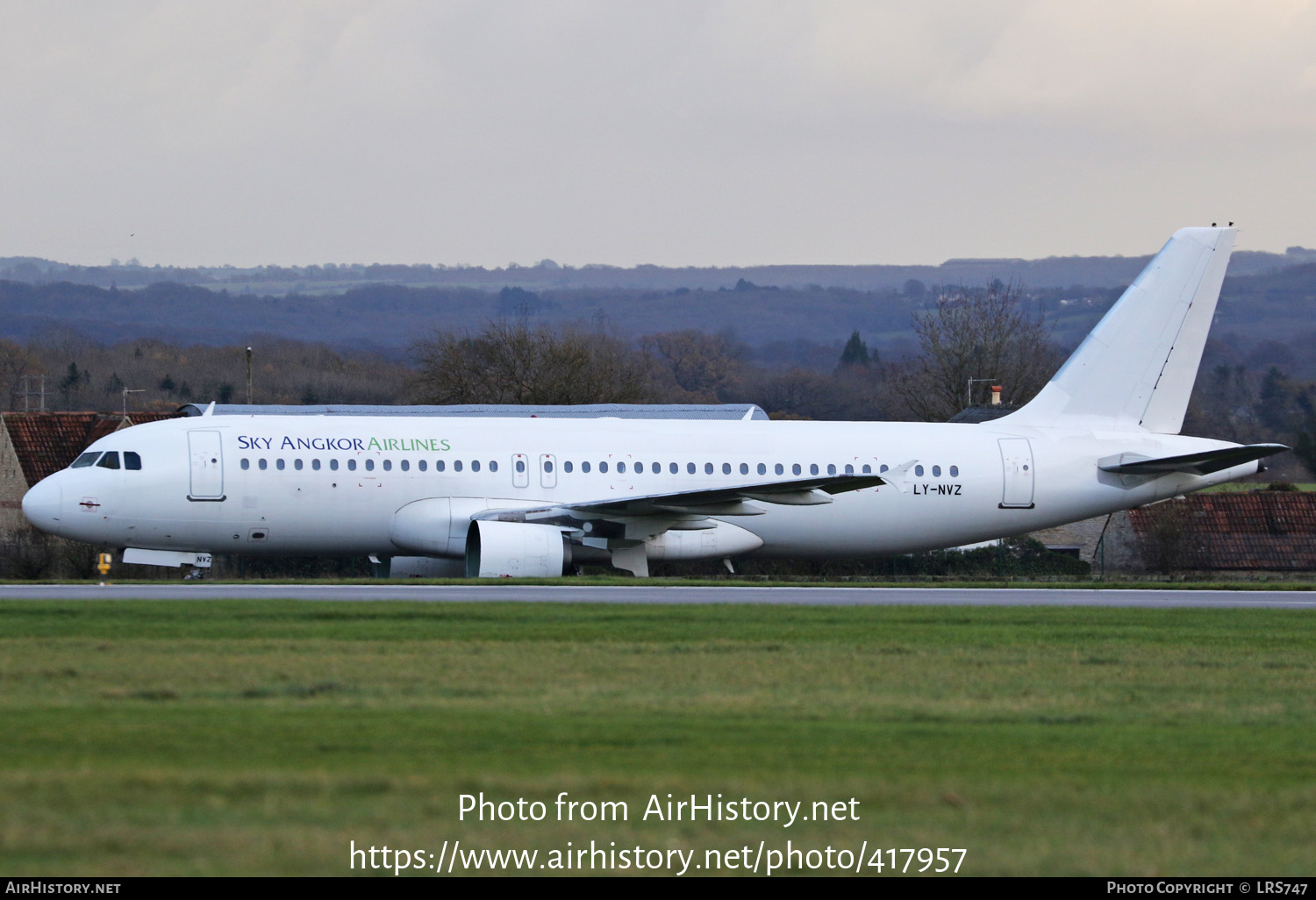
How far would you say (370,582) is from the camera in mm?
27688

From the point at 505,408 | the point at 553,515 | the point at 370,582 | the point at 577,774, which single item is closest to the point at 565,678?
the point at 577,774

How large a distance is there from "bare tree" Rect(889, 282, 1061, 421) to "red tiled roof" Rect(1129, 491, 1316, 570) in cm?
2302

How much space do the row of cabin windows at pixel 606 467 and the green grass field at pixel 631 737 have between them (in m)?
10.7

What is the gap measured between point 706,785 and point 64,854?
3.80m

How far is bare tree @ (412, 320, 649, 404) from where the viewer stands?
7512cm

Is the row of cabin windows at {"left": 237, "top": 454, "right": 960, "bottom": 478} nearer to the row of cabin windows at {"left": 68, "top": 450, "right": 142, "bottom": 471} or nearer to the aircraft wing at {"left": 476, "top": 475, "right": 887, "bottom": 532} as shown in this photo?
the row of cabin windows at {"left": 68, "top": 450, "right": 142, "bottom": 471}

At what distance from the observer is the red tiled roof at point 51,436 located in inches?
2347

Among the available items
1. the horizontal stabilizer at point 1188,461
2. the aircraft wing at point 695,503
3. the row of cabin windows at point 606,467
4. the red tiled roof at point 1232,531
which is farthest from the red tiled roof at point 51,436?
the horizontal stabilizer at point 1188,461

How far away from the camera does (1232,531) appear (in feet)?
180

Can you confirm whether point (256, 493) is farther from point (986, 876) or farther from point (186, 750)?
point (986, 876)

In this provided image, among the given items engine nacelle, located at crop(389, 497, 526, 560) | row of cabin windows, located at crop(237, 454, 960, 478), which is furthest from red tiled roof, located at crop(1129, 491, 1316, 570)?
engine nacelle, located at crop(389, 497, 526, 560)

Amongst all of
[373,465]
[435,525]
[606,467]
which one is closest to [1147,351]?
[606,467]

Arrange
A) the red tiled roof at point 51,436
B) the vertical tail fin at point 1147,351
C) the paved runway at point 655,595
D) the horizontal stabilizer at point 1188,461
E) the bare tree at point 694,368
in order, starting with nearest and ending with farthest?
the paved runway at point 655,595 < the horizontal stabilizer at point 1188,461 < the vertical tail fin at point 1147,351 < the red tiled roof at point 51,436 < the bare tree at point 694,368

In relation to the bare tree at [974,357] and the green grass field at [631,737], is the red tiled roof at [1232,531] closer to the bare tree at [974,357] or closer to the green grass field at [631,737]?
the bare tree at [974,357]
